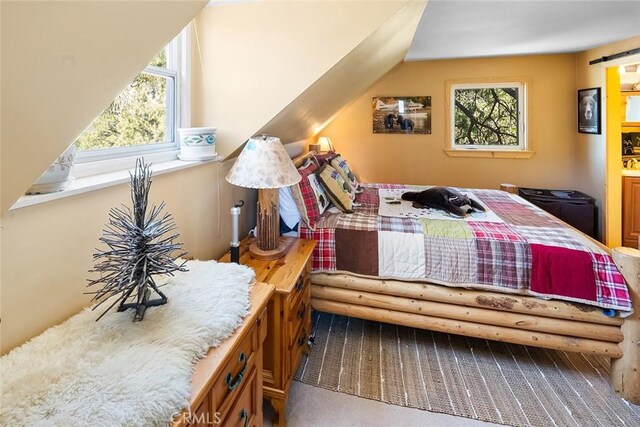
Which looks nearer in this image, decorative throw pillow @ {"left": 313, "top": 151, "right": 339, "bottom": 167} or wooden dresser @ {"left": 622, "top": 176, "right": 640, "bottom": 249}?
decorative throw pillow @ {"left": 313, "top": 151, "right": 339, "bottom": 167}

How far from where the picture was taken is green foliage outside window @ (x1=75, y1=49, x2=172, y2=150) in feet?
4.39

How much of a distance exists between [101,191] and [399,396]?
1.72 m

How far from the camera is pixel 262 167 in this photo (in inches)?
65.4

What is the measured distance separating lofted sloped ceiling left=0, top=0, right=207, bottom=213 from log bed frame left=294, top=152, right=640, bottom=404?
5.71ft

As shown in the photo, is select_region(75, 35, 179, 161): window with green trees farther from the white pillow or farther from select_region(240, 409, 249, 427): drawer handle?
select_region(240, 409, 249, 427): drawer handle

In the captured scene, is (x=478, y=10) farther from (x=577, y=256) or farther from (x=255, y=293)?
(x=255, y=293)

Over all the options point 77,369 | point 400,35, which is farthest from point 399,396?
point 400,35

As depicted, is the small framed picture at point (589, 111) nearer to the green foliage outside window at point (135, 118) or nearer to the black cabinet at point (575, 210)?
the black cabinet at point (575, 210)

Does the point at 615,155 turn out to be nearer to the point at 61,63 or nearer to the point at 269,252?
the point at 269,252

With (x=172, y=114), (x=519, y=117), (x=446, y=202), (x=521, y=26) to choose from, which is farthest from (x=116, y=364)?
(x=519, y=117)

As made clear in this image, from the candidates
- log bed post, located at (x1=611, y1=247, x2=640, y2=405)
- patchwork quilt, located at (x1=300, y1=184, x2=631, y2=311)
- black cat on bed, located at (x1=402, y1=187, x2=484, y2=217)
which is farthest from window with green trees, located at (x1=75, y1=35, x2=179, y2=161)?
log bed post, located at (x1=611, y1=247, x2=640, y2=405)

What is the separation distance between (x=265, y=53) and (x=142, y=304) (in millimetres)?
1521

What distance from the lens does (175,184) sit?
5.10 ft

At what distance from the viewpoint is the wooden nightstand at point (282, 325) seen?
1.55 m
